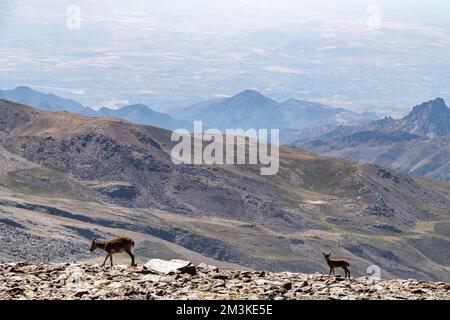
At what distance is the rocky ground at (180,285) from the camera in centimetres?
2809

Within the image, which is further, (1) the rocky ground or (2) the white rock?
(2) the white rock

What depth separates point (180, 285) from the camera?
98.4ft

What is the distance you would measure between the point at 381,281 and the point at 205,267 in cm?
753

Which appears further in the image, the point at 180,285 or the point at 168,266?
the point at 168,266

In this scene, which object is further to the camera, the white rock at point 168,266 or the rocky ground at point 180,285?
the white rock at point 168,266

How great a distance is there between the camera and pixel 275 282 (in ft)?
103

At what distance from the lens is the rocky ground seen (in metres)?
28.1
